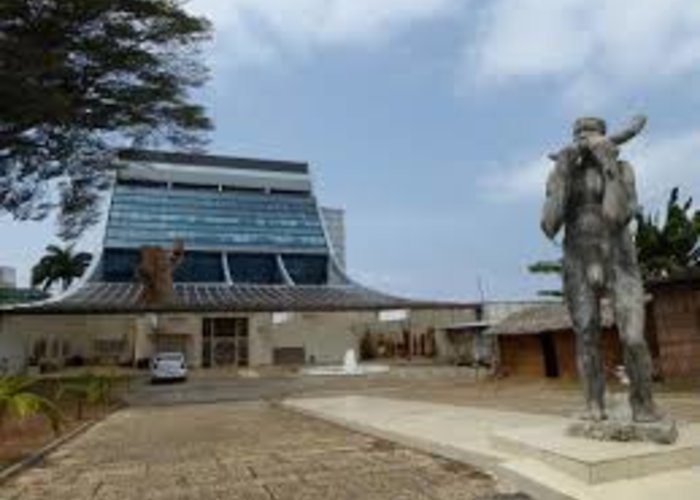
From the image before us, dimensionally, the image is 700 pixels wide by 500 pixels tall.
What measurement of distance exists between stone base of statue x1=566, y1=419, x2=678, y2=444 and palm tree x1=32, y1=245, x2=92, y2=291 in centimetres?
7634

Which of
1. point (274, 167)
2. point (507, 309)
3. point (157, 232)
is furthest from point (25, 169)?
point (274, 167)

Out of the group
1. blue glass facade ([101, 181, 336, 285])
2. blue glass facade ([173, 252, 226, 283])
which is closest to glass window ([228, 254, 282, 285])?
blue glass facade ([101, 181, 336, 285])

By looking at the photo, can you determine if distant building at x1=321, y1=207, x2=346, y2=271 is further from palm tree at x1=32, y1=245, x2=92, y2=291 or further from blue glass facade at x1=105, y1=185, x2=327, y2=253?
palm tree at x1=32, y1=245, x2=92, y2=291

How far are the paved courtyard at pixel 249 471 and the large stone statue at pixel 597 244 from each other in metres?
1.48

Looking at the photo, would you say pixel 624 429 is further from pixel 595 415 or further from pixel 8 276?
pixel 8 276

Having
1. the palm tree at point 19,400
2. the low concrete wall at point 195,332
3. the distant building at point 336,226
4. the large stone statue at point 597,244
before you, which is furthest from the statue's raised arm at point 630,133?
the distant building at point 336,226

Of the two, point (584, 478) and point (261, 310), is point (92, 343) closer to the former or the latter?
point (261, 310)

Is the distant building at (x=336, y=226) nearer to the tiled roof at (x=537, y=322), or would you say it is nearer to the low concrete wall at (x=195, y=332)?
the low concrete wall at (x=195, y=332)

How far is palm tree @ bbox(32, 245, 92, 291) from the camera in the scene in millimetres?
79312

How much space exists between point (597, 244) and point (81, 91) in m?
19.7

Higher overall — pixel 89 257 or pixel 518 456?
pixel 89 257

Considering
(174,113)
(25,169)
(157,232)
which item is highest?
(157,232)

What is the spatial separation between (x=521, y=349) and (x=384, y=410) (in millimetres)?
19143

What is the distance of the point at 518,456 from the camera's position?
7434 mm
